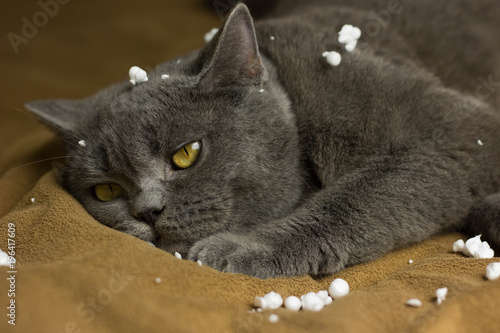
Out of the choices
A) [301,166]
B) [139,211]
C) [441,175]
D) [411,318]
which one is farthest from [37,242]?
[441,175]

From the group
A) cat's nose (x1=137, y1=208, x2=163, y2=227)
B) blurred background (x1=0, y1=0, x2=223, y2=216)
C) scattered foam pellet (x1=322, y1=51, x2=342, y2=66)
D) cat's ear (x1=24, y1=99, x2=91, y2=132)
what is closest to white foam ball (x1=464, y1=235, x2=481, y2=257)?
scattered foam pellet (x1=322, y1=51, x2=342, y2=66)

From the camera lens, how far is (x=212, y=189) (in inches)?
47.9


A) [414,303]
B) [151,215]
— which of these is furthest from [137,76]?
[414,303]

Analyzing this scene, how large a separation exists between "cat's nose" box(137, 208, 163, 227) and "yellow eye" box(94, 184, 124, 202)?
0.49 ft

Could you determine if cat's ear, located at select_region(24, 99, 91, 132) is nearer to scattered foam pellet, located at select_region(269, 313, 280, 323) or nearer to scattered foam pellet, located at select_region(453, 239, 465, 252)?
scattered foam pellet, located at select_region(269, 313, 280, 323)

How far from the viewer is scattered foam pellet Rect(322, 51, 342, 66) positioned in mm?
1455

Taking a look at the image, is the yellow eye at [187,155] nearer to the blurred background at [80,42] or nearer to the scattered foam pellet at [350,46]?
the scattered foam pellet at [350,46]

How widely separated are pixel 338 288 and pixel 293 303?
13 centimetres

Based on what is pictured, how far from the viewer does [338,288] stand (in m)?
1.08

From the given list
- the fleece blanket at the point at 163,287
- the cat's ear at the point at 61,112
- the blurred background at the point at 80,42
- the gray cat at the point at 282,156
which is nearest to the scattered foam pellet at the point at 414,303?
the fleece blanket at the point at 163,287

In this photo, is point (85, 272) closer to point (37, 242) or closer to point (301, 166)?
point (37, 242)

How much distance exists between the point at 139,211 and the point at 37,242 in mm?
259

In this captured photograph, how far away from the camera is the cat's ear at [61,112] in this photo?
1.47 m

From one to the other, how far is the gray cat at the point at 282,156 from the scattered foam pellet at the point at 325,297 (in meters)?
0.11
